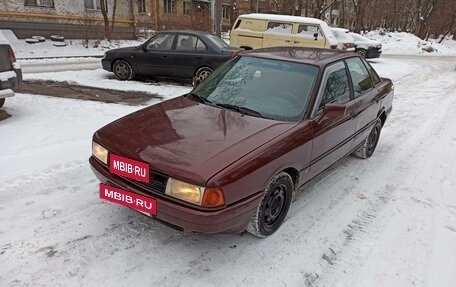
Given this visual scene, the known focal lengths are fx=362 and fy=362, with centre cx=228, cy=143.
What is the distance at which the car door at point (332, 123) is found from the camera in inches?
142

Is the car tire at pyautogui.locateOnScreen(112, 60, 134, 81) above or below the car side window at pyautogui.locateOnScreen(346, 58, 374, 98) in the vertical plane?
below

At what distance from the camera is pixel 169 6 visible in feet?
111

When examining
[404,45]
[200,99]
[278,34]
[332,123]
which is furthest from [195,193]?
[404,45]

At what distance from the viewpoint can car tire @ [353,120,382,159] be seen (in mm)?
5133

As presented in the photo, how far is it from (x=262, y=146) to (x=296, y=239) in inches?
38.3

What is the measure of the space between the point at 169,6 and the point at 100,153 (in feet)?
110

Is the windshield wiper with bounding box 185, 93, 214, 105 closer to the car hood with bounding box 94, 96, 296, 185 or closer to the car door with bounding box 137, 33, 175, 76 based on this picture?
the car hood with bounding box 94, 96, 296, 185

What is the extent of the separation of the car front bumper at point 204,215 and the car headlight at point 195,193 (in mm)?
54

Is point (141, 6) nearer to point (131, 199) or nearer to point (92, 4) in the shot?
point (92, 4)

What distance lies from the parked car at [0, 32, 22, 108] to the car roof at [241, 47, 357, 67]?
401 cm

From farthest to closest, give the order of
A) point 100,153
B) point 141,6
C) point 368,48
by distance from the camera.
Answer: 1. point 141,6
2. point 368,48
3. point 100,153

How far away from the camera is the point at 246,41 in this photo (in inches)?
529

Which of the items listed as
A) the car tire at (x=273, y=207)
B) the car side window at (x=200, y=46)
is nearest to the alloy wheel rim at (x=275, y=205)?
the car tire at (x=273, y=207)

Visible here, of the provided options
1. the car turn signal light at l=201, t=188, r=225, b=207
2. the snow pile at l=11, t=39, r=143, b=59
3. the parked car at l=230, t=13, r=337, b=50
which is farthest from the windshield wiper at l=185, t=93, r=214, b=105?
the snow pile at l=11, t=39, r=143, b=59
